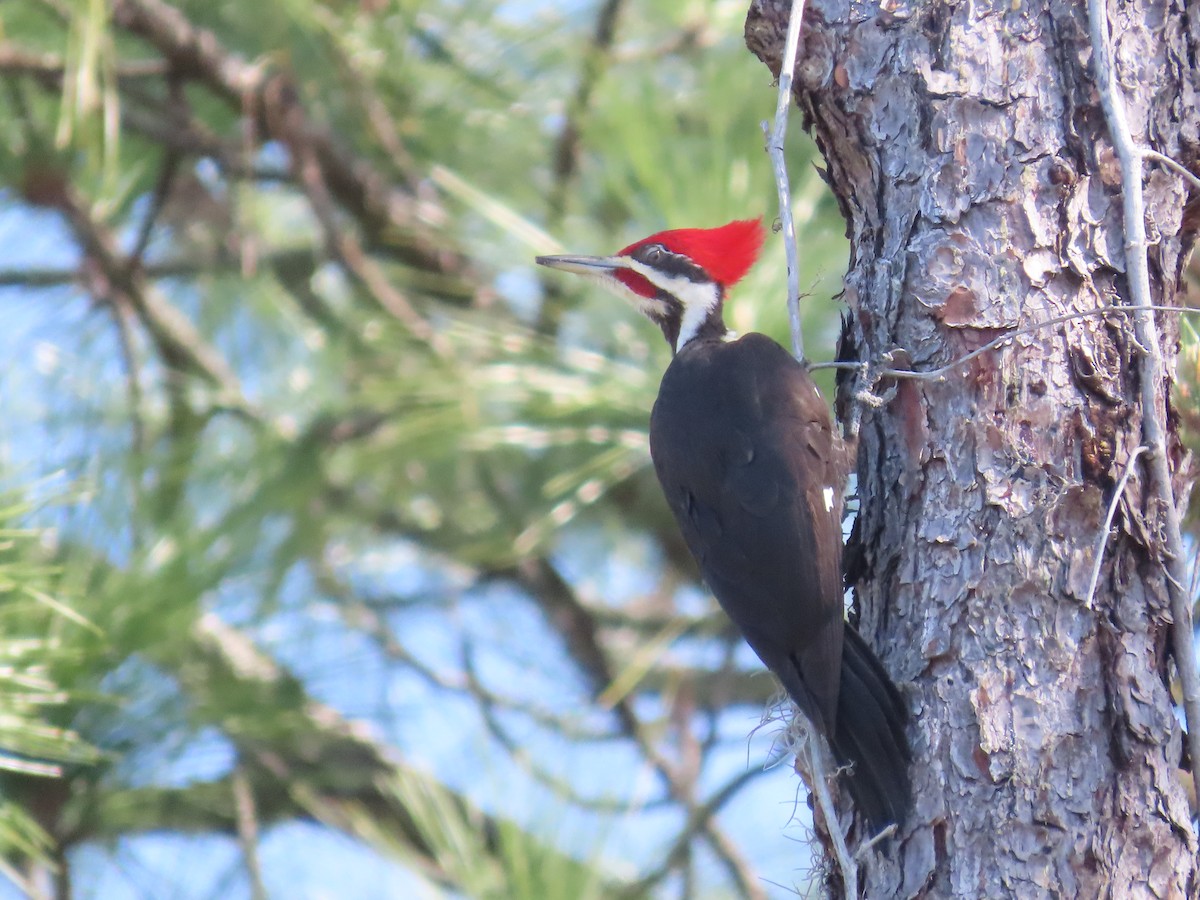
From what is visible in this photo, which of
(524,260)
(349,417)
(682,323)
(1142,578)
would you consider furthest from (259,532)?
(1142,578)

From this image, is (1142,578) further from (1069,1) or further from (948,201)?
(1069,1)

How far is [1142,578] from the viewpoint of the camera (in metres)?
1.79

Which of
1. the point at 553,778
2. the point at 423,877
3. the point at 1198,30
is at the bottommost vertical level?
the point at 423,877

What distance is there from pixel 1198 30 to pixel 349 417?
85.9 inches

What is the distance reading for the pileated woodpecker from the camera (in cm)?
188

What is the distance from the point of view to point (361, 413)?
11.5 ft

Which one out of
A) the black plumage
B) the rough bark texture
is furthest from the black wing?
the rough bark texture

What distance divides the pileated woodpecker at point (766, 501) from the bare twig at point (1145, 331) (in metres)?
0.37

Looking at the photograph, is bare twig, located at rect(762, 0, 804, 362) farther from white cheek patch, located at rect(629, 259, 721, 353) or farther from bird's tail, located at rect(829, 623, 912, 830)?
white cheek patch, located at rect(629, 259, 721, 353)

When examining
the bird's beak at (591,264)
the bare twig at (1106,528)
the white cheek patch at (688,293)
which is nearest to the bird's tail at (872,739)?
the bare twig at (1106,528)

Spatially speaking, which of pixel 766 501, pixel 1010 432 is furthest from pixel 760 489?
pixel 1010 432

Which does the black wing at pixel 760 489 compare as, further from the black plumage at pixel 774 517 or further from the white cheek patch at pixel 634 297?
the white cheek patch at pixel 634 297

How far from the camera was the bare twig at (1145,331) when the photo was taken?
177 cm

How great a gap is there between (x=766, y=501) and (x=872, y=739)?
56cm
